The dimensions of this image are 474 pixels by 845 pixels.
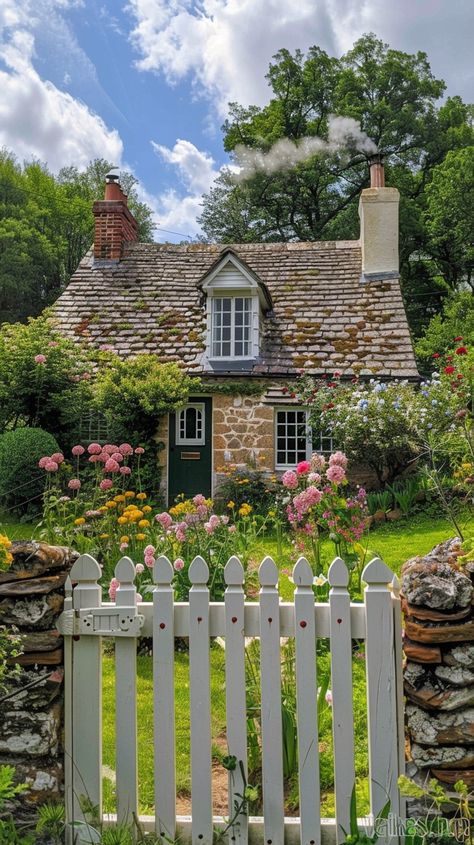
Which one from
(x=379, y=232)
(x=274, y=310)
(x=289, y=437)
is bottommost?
(x=289, y=437)

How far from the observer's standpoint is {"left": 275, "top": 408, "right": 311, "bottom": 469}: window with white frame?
1242 centimetres

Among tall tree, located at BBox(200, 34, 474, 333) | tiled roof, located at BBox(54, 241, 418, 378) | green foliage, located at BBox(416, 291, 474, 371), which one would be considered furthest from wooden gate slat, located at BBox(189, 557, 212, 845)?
tall tree, located at BBox(200, 34, 474, 333)

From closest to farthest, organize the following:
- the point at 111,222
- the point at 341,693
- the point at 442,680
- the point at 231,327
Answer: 1. the point at 442,680
2. the point at 341,693
3. the point at 231,327
4. the point at 111,222

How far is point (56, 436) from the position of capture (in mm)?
12102

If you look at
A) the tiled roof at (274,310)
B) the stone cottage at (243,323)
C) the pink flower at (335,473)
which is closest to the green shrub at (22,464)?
the stone cottage at (243,323)

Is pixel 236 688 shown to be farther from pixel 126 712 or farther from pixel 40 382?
pixel 40 382

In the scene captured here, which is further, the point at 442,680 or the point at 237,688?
the point at 237,688

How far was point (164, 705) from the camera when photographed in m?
2.43

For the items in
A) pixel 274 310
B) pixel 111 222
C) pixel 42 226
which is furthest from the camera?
pixel 42 226

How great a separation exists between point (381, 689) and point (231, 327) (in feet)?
36.1

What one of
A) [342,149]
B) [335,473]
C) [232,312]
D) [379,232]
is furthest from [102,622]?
[342,149]

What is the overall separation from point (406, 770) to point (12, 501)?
31.5ft

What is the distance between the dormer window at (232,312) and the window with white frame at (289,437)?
129cm

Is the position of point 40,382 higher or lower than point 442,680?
higher
